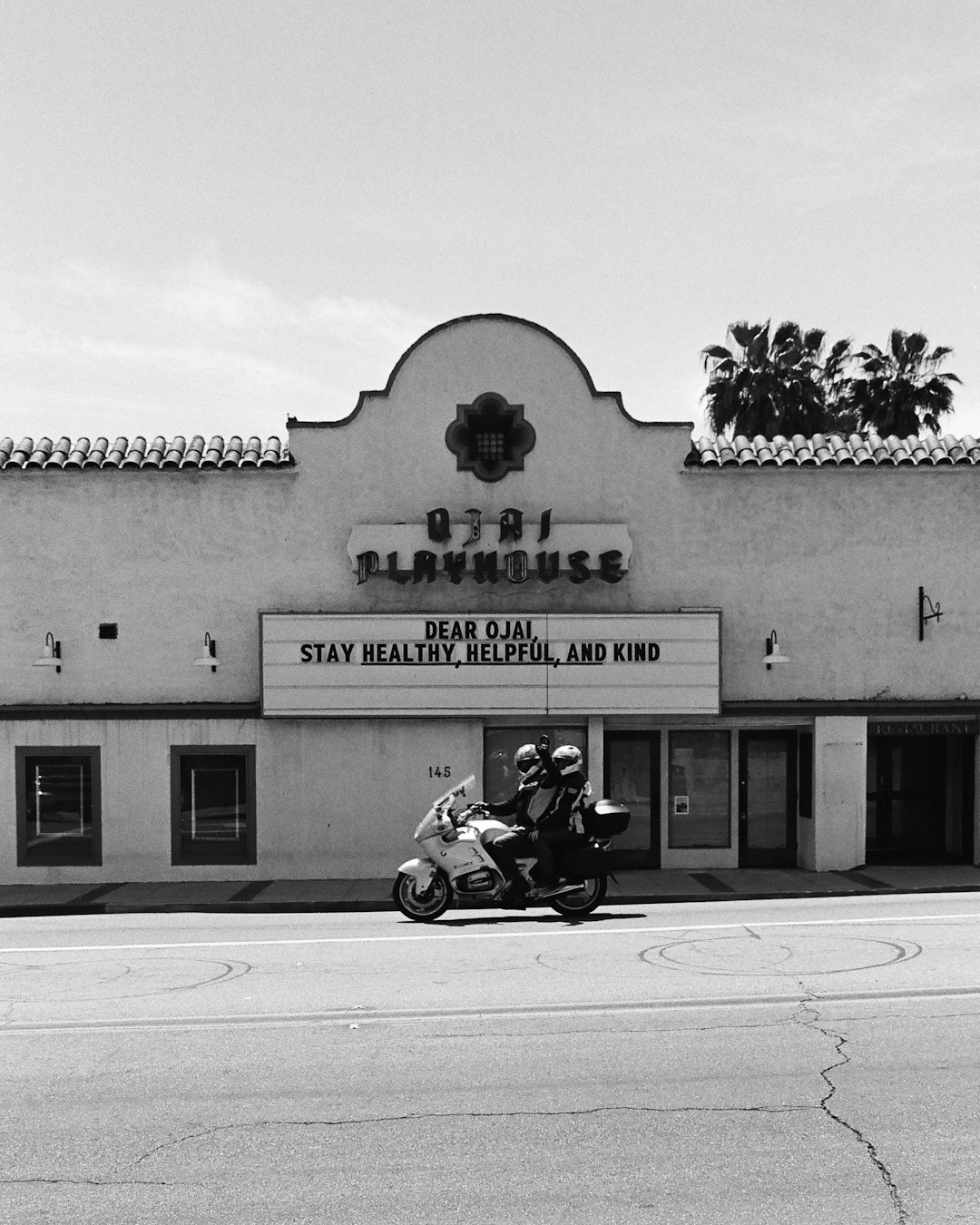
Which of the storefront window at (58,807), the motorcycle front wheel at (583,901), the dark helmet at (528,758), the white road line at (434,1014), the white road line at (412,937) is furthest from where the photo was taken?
the storefront window at (58,807)

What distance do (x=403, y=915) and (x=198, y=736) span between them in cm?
495

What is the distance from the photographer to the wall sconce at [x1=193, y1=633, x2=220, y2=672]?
17.5 m

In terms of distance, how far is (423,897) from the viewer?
13.8 meters

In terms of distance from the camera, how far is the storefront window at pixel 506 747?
17.8 metres

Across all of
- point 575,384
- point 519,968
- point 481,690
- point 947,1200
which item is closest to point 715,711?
point 481,690

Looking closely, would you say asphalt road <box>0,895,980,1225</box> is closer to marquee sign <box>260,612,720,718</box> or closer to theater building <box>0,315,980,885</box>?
theater building <box>0,315,980,885</box>

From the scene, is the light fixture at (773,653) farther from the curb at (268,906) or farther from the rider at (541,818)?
the rider at (541,818)

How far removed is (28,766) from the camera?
17.6 m

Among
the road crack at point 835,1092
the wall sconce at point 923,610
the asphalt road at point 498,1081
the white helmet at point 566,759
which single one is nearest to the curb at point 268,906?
the white helmet at point 566,759

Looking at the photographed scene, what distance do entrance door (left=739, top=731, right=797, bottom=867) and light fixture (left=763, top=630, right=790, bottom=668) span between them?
1357 mm

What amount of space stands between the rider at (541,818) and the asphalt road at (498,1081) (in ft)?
3.47

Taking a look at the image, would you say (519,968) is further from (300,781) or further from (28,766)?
(28,766)

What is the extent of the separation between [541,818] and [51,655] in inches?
338

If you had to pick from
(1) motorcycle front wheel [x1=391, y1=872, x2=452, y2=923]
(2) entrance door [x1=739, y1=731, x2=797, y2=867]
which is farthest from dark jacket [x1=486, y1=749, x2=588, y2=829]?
(2) entrance door [x1=739, y1=731, x2=797, y2=867]
